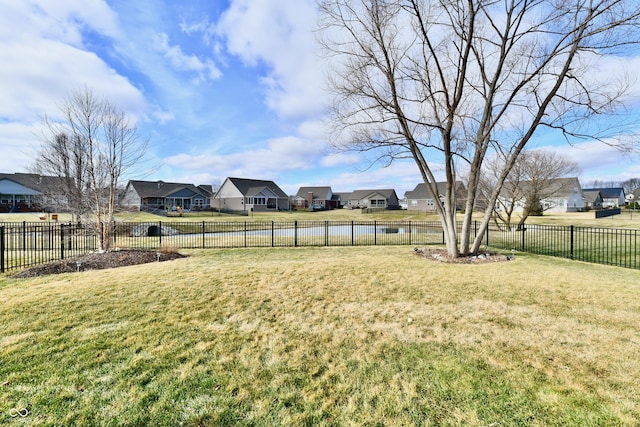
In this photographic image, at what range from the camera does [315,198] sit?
65.1m

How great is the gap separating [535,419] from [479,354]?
0.99m

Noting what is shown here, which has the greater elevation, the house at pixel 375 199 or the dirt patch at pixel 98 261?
the house at pixel 375 199

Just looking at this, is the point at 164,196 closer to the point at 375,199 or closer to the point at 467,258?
the point at 375,199

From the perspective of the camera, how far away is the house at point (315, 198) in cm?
6362

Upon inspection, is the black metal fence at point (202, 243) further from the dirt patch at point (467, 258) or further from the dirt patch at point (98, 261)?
the dirt patch at point (467, 258)

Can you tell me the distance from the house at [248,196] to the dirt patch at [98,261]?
35.8m

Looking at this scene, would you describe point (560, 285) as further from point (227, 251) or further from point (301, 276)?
point (227, 251)

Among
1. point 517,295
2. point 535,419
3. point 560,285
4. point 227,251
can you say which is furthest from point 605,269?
point 227,251

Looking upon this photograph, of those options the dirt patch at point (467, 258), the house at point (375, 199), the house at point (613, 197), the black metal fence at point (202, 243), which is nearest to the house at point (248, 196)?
the house at point (375, 199)

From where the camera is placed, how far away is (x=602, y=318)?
14.1 ft

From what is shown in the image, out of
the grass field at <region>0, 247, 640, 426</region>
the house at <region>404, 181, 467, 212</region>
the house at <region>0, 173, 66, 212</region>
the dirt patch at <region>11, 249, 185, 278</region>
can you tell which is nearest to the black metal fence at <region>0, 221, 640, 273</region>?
the dirt patch at <region>11, 249, 185, 278</region>

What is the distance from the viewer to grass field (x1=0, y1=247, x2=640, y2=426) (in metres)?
2.40

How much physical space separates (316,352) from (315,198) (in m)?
62.0

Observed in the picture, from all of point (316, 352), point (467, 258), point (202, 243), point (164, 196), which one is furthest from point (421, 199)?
point (316, 352)
